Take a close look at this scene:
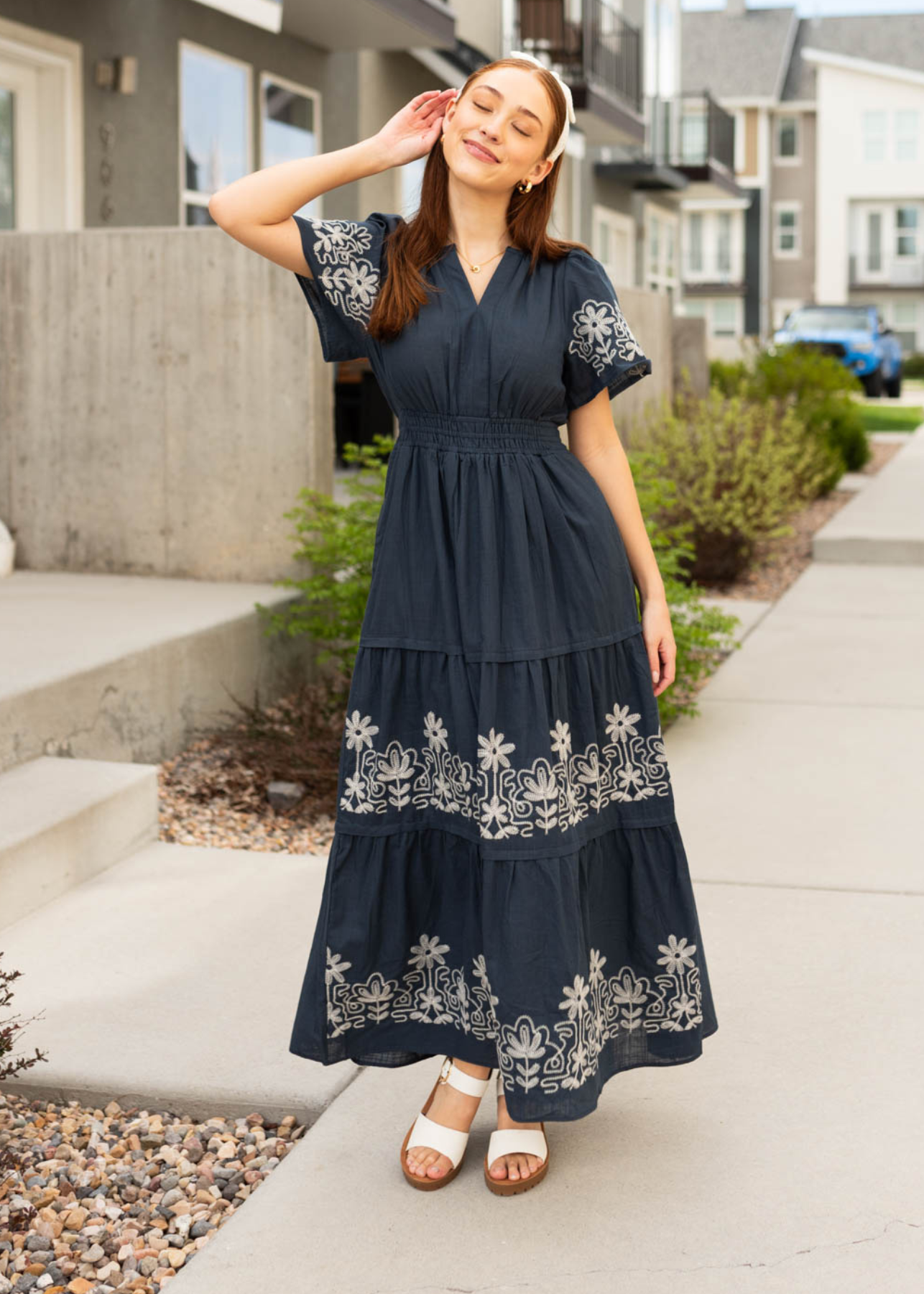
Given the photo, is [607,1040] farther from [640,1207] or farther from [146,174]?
[146,174]

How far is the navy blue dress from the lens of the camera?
2.45m

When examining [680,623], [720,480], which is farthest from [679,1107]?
[720,480]

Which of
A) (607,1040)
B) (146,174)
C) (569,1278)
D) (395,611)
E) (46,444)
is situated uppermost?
(146,174)

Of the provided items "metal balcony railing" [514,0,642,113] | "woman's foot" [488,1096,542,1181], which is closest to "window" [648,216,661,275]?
"metal balcony railing" [514,0,642,113]

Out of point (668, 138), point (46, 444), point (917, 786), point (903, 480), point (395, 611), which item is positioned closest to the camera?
point (395, 611)

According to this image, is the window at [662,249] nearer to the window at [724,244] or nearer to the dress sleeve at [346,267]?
the window at [724,244]

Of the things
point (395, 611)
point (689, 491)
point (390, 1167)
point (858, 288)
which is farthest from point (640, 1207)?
point (858, 288)

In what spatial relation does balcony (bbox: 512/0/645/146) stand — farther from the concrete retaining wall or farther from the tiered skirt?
the tiered skirt

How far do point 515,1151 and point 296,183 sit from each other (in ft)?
5.30

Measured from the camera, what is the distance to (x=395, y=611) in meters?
2.53

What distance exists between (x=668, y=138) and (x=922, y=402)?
29.3 ft

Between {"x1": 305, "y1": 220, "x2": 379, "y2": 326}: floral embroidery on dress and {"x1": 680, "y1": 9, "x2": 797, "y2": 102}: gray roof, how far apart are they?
4529 centimetres

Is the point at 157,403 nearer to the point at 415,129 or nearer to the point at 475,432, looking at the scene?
the point at 415,129

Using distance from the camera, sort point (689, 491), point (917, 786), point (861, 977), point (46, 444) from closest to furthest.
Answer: point (861, 977) → point (917, 786) → point (46, 444) → point (689, 491)
